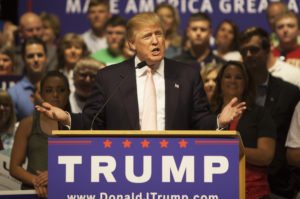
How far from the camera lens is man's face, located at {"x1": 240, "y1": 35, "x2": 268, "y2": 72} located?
17.1ft

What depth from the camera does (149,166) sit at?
9.37 feet

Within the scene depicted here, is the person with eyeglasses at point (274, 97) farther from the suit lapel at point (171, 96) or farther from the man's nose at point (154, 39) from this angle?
the man's nose at point (154, 39)

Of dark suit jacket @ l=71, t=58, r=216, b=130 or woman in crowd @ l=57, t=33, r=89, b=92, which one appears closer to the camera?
dark suit jacket @ l=71, t=58, r=216, b=130

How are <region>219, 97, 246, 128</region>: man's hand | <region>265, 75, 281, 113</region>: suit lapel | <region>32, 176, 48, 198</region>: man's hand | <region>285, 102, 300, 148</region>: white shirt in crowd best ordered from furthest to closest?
<region>265, 75, 281, 113</region>: suit lapel < <region>285, 102, 300, 148</region>: white shirt in crowd < <region>32, 176, 48, 198</region>: man's hand < <region>219, 97, 246, 128</region>: man's hand

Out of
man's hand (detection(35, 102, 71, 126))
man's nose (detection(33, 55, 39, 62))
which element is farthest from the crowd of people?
man's hand (detection(35, 102, 71, 126))

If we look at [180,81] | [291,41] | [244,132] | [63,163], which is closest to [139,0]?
[291,41]

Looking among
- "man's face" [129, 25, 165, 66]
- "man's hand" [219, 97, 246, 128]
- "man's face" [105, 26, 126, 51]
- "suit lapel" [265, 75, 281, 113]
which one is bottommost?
"suit lapel" [265, 75, 281, 113]

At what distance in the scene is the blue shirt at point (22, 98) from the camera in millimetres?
5625

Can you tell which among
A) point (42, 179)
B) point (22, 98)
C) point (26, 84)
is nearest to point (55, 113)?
point (42, 179)

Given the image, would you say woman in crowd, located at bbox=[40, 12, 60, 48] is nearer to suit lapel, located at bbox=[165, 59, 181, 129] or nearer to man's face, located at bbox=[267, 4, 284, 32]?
man's face, located at bbox=[267, 4, 284, 32]

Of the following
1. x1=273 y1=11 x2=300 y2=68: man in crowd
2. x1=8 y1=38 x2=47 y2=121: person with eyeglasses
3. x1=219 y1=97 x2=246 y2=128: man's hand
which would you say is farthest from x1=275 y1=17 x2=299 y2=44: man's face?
x1=219 y1=97 x2=246 y2=128: man's hand

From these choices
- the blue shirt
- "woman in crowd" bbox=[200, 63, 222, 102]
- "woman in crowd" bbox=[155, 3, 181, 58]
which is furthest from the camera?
"woman in crowd" bbox=[155, 3, 181, 58]

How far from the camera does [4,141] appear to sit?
5.11 metres

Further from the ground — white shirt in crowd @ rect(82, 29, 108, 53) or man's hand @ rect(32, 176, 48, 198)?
white shirt in crowd @ rect(82, 29, 108, 53)
